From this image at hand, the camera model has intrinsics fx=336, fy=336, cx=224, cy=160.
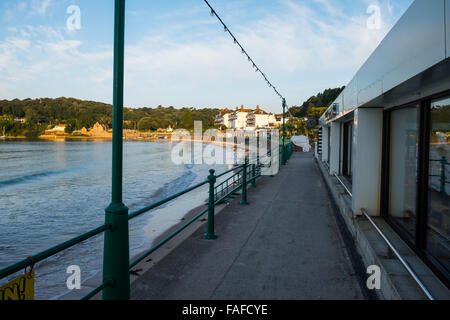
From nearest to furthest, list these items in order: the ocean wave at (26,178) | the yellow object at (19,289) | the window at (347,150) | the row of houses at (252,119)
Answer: the yellow object at (19,289)
the window at (347,150)
the ocean wave at (26,178)
the row of houses at (252,119)

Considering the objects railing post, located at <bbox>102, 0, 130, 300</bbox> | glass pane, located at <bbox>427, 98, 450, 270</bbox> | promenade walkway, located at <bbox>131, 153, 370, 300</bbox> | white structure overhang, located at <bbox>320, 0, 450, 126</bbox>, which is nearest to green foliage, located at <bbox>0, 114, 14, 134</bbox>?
promenade walkway, located at <bbox>131, 153, 370, 300</bbox>

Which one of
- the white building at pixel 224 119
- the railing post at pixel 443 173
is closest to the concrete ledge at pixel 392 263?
the railing post at pixel 443 173

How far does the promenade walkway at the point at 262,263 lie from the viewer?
12.2 ft

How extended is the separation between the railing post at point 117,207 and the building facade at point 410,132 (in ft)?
8.47

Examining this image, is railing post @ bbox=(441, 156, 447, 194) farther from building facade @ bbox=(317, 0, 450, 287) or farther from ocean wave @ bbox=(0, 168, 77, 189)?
ocean wave @ bbox=(0, 168, 77, 189)

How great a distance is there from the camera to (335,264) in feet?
14.9

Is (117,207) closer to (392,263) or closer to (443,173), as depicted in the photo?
(392,263)

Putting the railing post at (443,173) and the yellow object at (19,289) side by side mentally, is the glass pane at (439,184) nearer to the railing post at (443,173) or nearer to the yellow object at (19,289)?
the railing post at (443,173)

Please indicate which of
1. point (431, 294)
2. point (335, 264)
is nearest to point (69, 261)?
point (335, 264)

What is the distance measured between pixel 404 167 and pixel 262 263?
Answer: 247cm

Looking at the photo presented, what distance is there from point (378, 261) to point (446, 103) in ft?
6.02

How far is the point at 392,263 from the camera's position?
12.2 feet

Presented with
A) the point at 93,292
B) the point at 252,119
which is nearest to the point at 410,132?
the point at 93,292
